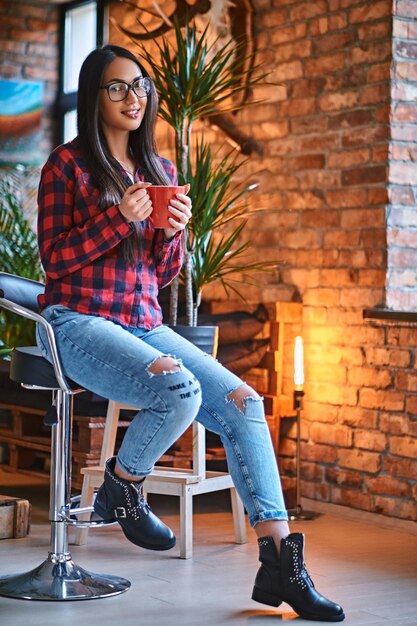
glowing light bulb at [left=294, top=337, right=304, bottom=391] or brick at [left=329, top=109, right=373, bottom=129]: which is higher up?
brick at [left=329, top=109, right=373, bottom=129]

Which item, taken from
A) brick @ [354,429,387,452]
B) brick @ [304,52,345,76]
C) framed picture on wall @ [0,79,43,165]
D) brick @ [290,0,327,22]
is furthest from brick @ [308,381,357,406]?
framed picture on wall @ [0,79,43,165]

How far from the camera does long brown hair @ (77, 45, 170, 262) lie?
2959 millimetres

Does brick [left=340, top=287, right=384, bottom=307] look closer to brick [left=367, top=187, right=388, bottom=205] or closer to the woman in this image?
brick [left=367, top=187, right=388, bottom=205]

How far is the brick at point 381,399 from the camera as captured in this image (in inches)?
172

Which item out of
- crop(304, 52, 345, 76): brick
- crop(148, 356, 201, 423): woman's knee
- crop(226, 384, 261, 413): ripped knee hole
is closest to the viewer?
crop(148, 356, 201, 423): woman's knee

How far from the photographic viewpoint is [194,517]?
4504mm

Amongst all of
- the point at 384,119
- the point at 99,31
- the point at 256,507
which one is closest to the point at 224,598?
the point at 256,507

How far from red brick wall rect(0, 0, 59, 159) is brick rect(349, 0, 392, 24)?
2.62 m

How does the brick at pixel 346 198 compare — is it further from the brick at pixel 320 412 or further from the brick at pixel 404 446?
the brick at pixel 404 446

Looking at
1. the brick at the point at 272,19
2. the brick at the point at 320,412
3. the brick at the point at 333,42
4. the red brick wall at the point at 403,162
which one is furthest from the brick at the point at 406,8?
the brick at the point at 320,412

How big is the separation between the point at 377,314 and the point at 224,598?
159 centimetres

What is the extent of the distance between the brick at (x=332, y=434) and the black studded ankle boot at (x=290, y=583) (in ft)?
5.75

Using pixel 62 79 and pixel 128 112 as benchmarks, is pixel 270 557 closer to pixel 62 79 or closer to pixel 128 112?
pixel 128 112

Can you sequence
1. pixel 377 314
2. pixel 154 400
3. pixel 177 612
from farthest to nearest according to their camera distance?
pixel 377 314 → pixel 177 612 → pixel 154 400
